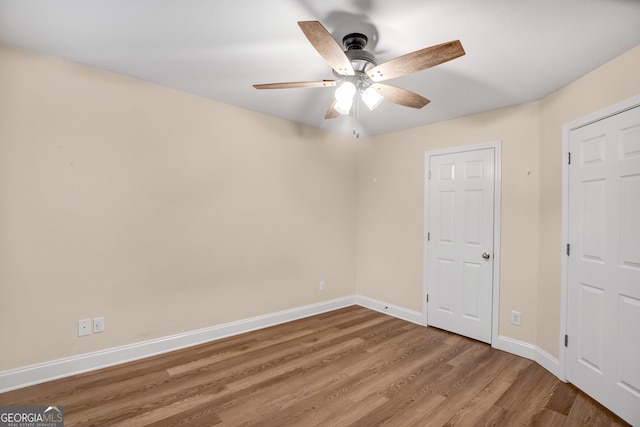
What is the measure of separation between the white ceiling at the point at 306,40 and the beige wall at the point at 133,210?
0.40 meters

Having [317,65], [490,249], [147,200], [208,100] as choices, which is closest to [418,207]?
[490,249]

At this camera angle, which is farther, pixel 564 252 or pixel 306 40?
pixel 564 252

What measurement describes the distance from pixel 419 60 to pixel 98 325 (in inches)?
124

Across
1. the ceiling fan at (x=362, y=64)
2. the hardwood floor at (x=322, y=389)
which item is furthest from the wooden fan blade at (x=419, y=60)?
the hardwood floor at (x=322, y=389)

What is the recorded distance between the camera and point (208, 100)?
10.2 feet

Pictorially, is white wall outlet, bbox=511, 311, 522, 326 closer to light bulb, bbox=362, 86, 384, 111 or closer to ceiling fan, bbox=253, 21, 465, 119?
ceiling fan, bbox=253, 21, 465, 119

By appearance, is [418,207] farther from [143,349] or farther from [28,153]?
[28,153]

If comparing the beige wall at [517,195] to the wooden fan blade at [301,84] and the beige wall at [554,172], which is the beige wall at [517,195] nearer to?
the beige wall at [554,172]

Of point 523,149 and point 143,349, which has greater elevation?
point 523,149

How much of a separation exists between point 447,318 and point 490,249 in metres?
0.98

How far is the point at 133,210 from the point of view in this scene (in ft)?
8.71

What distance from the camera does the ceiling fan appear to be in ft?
5.02

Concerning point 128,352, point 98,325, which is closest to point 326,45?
point 98,325

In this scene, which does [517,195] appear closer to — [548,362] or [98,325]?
[548,362]
